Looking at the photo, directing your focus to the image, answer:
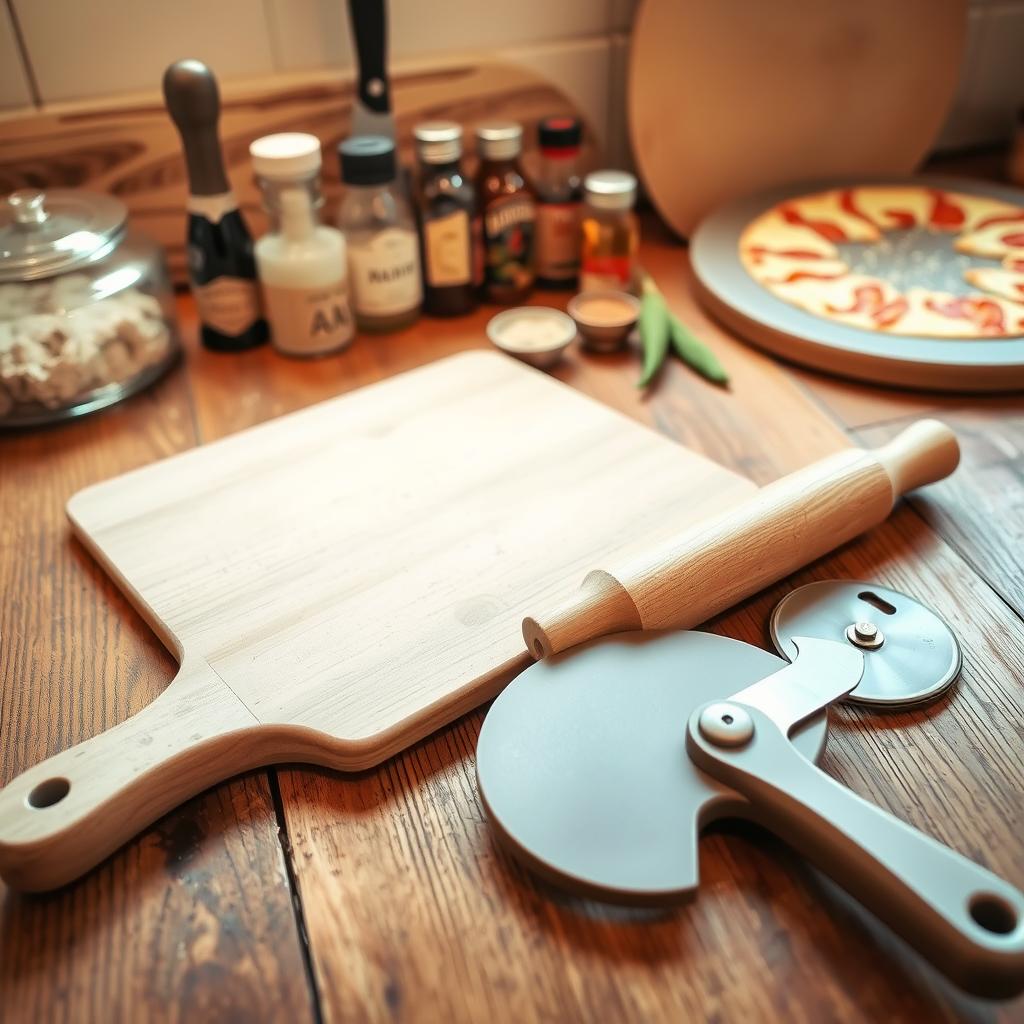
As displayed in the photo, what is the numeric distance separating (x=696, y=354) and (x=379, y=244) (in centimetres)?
33

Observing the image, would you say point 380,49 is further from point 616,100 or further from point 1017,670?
point 1017,670

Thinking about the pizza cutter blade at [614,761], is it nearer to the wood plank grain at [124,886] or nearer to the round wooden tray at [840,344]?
the wood plank grain at [124,886]

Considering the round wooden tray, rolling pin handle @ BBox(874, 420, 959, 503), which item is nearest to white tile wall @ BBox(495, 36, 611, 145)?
the round wooden tray

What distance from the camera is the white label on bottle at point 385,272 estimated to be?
3.09ft

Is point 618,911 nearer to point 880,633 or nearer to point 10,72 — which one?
point 880,633

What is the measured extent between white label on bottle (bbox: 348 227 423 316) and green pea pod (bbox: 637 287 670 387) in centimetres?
24

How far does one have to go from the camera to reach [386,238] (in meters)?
0.93

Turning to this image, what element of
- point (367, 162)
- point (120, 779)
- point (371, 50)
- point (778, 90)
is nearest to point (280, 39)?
point (371, 50)

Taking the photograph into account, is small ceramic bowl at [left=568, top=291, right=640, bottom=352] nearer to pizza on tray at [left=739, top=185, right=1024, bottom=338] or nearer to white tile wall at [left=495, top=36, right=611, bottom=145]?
pizza on tray at [left=739, top=185, right=1024, bottom=338]

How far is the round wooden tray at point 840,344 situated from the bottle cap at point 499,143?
0.23 meters

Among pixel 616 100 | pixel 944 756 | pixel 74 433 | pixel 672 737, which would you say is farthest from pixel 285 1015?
pixel 616 100

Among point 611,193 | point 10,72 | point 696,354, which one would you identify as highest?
point 10,72

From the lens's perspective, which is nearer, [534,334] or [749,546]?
[749,546]

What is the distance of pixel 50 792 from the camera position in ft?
1.57
